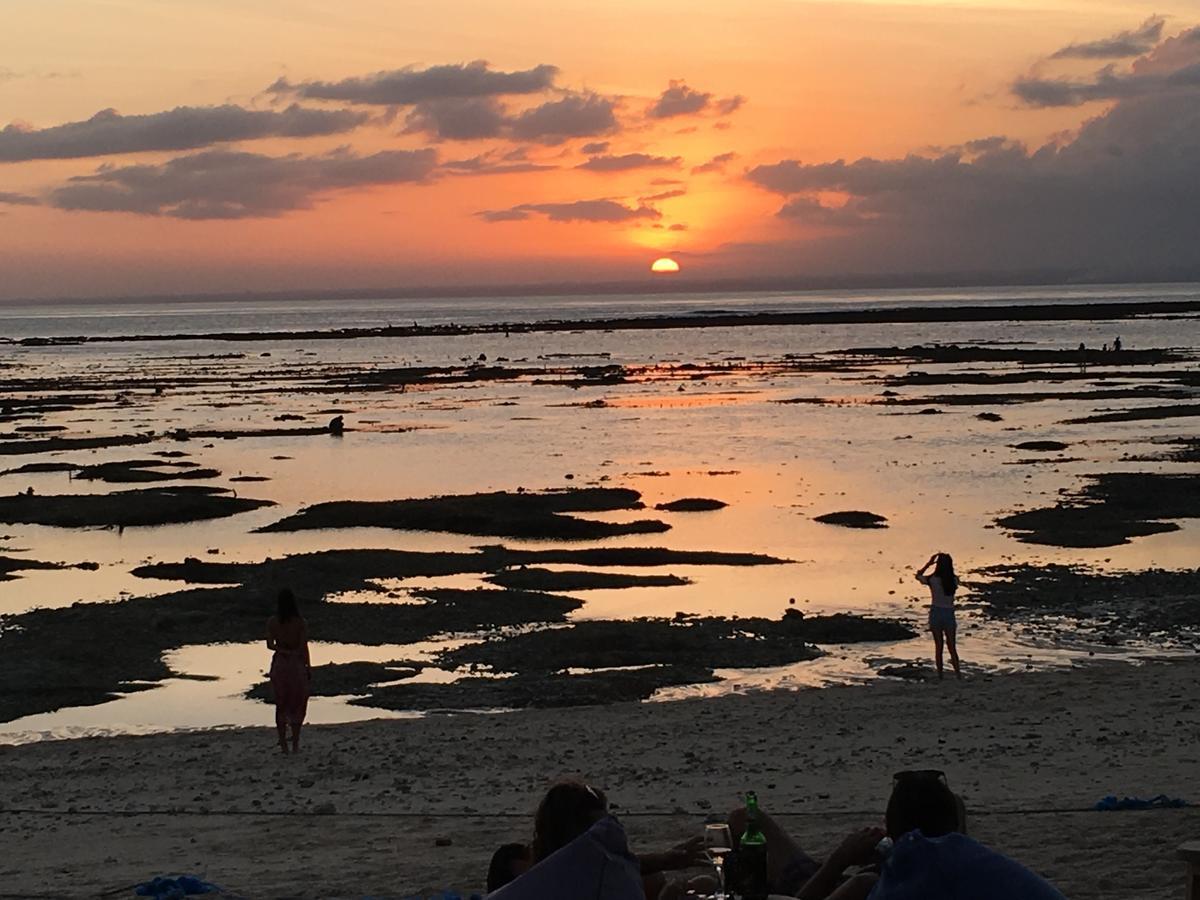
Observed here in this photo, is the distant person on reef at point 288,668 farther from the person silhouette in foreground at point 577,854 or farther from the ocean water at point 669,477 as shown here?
the person silhouette in foreground at point 577,854

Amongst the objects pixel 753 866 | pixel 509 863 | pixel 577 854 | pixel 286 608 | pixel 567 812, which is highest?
pixel 567 812

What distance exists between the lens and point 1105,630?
20531 mm

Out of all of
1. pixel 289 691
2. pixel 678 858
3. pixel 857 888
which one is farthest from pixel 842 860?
pixel 289 691

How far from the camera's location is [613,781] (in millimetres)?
13078

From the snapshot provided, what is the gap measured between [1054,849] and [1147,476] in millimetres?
28292

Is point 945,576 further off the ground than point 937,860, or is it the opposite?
→ point 937,860

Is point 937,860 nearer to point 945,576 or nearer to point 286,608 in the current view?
point 286,608

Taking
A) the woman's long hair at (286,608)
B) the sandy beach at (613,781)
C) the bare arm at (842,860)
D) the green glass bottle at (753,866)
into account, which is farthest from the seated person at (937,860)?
the woman's long hair at (286,608)

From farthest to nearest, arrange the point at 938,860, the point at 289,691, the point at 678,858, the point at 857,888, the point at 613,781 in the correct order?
the point at 289,691 < the point at 613,781 < the point at 678,858 < the point at 857,888 < the point at 938,860

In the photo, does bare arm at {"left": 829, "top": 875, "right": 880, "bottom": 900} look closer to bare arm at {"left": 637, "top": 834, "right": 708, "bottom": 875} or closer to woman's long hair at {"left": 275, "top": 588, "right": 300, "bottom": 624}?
bare arm at {"left": 637, "top": 834, "right": 708, "bottom": 875}

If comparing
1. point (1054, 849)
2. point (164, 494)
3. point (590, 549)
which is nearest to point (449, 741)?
point (1054, 849)

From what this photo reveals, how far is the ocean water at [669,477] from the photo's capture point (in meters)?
20.9

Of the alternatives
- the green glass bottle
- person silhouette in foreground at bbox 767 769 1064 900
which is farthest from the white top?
person silhouette in foreground at bbox 767 769 1064 900

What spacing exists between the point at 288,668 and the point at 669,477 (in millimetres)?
26553
